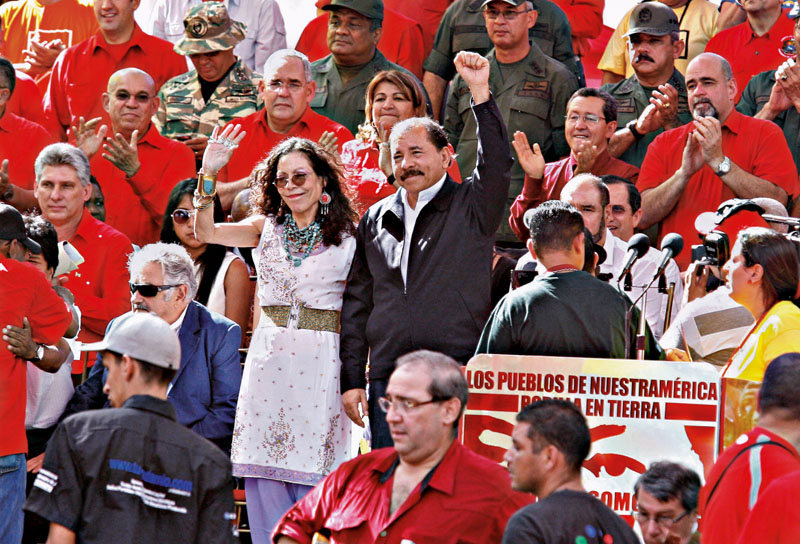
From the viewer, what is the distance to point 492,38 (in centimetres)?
930

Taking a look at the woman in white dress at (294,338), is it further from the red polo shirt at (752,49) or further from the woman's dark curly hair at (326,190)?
the red polo shirt at (752,49)

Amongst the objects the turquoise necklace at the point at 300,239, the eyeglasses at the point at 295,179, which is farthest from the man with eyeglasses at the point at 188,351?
the eyeglasses at the point at 295,179

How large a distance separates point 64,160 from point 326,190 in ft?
7.83

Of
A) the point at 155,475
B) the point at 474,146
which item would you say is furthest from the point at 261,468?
the point at 474,146

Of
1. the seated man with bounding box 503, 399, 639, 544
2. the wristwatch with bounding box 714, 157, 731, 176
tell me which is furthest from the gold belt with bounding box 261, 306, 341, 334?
the wristwatch with bounding box 714, 157, 731, 176

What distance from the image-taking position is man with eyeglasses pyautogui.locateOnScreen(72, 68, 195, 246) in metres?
9.06

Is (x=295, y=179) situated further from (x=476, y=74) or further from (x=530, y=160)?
(x=530, y=160)

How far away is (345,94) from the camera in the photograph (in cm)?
962

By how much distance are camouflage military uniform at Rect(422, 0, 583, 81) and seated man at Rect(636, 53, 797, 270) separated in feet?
4.64

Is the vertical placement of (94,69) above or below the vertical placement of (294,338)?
above

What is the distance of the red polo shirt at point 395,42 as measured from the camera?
34.6ft

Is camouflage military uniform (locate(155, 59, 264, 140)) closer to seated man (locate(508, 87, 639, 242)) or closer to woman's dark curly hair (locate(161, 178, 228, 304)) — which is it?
woman's dark curly hair (locate(161, 178, 228, 304))

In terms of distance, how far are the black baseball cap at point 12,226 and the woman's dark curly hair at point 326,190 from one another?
47.4 inches

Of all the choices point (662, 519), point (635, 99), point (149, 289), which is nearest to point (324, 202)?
point (149, 289)
